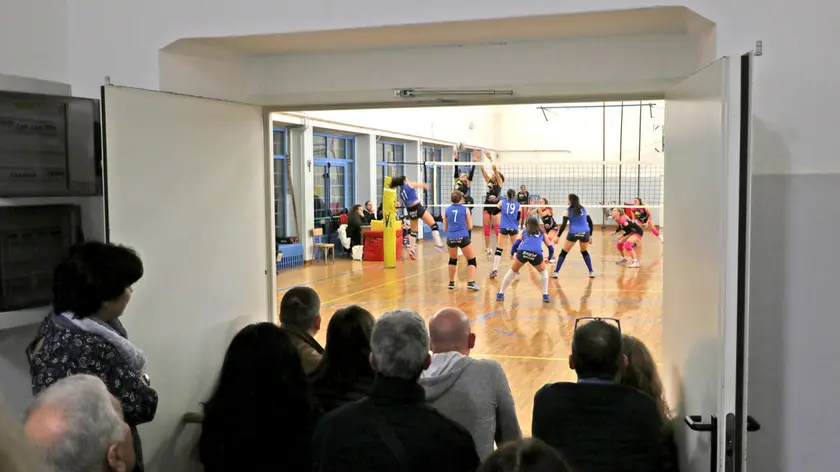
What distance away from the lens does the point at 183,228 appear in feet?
11.7

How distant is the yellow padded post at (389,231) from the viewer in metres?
14.4

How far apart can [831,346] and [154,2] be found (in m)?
3.35

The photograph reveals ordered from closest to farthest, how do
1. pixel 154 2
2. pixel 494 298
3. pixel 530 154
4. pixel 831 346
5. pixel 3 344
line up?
pixel 831 346 → pixel 3 344 → pixel 154 2 → pixel 494 298 → pixel 530 154

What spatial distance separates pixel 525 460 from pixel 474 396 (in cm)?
123

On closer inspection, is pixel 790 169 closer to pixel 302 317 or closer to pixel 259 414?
pixel 302 317

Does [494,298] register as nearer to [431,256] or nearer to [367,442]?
[431,256]

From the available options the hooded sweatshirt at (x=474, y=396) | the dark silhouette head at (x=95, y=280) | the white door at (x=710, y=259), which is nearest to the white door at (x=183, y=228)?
the dark silhouette head at (x=95, y=280)

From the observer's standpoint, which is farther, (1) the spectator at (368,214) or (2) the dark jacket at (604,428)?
(1) the spectator at (368,214)

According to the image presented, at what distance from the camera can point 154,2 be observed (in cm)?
353

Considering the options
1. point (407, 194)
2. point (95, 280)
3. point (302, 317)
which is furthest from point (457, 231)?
point (95, 280)

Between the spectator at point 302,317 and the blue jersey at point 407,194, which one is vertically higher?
the blue jersey at point 407,194

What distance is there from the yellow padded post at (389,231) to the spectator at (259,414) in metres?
11.8

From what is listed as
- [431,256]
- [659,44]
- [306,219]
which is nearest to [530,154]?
[431,256]

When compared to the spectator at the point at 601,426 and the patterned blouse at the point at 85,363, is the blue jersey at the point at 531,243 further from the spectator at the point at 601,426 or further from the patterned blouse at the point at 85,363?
the patterned blouse at the point at 85,363
